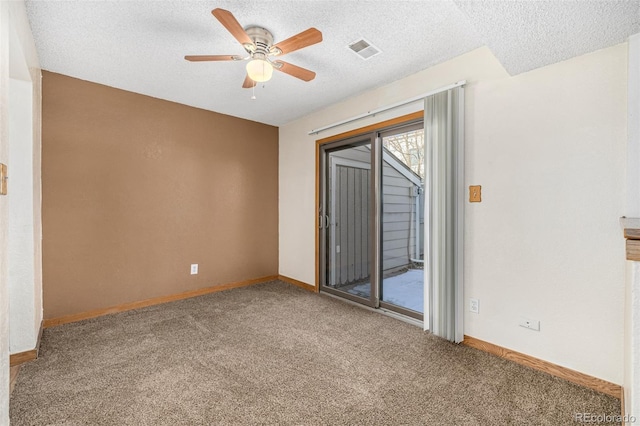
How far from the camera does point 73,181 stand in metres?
3.04

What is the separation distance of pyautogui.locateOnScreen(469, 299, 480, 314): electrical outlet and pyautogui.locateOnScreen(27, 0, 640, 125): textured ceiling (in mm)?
1805

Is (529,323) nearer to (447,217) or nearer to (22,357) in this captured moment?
(447,217)

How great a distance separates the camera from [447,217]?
2533 millimetres

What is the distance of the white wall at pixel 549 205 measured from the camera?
1882 millimetres

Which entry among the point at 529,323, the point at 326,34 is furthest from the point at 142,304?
the point at 529,323

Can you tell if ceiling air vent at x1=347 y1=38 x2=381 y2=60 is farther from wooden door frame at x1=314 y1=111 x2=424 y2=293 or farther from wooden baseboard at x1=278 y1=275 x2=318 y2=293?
wooden baseboard at x1=278 y1=275 x2=318 y2=293

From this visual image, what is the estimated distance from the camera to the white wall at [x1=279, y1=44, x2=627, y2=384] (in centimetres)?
188

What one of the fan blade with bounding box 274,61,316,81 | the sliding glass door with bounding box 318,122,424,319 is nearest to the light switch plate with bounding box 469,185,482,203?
the sliding glass door with bounding box 318,122,424,319

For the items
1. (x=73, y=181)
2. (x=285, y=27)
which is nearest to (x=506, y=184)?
(x=285, y=27)

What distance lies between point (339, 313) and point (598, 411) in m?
2.08

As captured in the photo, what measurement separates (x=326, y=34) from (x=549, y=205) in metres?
2.03

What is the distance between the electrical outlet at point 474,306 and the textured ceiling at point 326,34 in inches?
71.1

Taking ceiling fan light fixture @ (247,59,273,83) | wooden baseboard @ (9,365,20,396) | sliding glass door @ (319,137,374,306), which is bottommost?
wooden baseboard @ (9,365,20,396)

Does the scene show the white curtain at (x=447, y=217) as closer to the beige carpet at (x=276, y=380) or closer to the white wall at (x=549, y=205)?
the white wall at (x=549, y=205)
